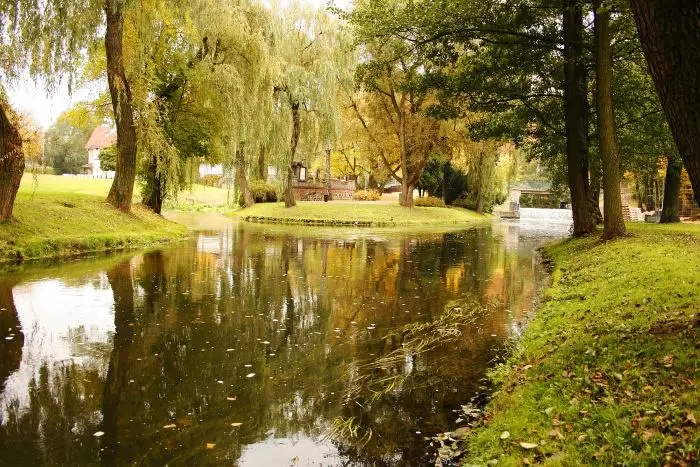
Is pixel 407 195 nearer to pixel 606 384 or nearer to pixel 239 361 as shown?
pixel 239 361

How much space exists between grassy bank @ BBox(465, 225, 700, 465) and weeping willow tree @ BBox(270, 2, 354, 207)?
25847mm

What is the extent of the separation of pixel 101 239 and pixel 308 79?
19080mm

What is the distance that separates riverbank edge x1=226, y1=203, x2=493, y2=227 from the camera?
3275 cm

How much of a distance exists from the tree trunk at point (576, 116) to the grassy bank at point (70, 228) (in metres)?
14.0

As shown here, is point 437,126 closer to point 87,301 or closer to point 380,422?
point 87,301

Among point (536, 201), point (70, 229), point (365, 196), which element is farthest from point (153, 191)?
point (536, 201)

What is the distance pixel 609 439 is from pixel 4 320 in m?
8.08

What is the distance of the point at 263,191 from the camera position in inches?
1667

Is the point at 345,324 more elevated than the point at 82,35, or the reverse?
the point at 82,35

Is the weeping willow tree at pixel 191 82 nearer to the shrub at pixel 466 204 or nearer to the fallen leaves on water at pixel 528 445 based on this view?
the fallen leaves on water at pixel 528 445

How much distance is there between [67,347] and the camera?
267 inches

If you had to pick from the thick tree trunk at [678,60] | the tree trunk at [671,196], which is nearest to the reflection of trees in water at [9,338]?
the thick tree trunk at [678,60]


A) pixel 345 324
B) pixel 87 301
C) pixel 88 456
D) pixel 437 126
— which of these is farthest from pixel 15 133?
pixel 437 126

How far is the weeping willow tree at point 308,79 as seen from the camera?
3158cm
